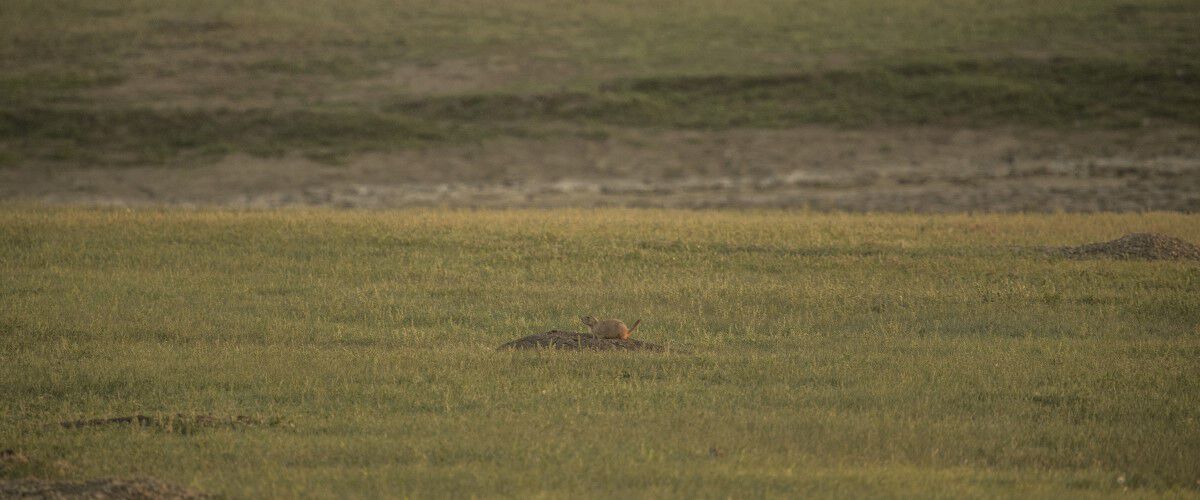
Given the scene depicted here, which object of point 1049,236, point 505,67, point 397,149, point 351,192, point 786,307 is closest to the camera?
point 786,307

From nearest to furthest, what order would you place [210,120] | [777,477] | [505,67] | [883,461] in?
→ [777,477] → [883,461] → [210,120] → [505,67]

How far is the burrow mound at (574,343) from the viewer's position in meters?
11.3

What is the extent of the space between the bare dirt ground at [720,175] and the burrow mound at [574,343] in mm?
14441

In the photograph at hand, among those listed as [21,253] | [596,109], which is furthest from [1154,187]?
[21,253]

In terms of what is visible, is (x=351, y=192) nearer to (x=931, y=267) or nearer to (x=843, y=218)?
(x=843, y=218)

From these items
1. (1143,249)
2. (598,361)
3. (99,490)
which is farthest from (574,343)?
(1143,249)

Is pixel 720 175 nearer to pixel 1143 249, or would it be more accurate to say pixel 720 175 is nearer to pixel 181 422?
pixel 1143 249

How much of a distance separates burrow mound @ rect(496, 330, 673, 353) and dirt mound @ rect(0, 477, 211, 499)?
4.58 metres

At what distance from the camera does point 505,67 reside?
144 feet

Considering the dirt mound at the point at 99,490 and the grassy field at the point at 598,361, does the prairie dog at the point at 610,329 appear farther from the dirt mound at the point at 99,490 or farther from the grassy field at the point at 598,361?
the dirt mound at the point at 99,490

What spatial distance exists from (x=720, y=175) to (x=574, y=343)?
19.9 m

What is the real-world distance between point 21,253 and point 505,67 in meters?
27.8

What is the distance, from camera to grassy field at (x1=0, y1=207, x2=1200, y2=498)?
307 inches

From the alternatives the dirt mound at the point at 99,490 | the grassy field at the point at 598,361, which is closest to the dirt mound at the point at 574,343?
the grassy field at the point at 598,361
